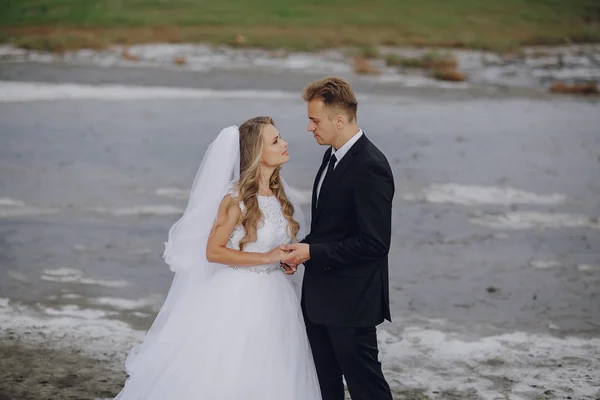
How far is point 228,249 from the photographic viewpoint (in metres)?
4.18

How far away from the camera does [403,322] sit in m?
6.61

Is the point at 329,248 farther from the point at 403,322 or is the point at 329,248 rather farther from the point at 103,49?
the point at 103,49

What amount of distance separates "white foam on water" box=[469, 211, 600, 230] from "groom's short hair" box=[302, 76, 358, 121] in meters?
6.01

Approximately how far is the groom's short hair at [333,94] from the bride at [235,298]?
1.09 ft

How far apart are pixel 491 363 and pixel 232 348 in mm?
2162

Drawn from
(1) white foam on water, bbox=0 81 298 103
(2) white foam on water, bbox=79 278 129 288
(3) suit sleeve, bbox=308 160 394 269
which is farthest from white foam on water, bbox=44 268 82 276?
(1) white foam on water, bbox=0 81 298 103

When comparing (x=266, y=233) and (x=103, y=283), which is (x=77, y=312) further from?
(x=266, y=233)

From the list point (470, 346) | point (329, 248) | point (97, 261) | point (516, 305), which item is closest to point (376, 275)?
point (329, 248)

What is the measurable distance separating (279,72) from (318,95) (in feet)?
57.6

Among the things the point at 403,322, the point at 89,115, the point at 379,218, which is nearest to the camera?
the point at 379,218

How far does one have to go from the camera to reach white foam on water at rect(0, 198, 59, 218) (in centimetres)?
1003

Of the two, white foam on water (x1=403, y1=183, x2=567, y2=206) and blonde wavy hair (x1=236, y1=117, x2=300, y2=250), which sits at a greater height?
blonde wavy hair (x1=236, y1=117, x2=300, y2=250)

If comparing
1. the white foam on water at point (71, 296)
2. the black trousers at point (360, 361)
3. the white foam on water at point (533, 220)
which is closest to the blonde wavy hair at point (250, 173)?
the black trousers at point (360, 361)

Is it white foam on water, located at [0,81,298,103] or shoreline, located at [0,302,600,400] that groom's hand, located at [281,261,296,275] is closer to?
shoreline, located at [0,302,600,400]
